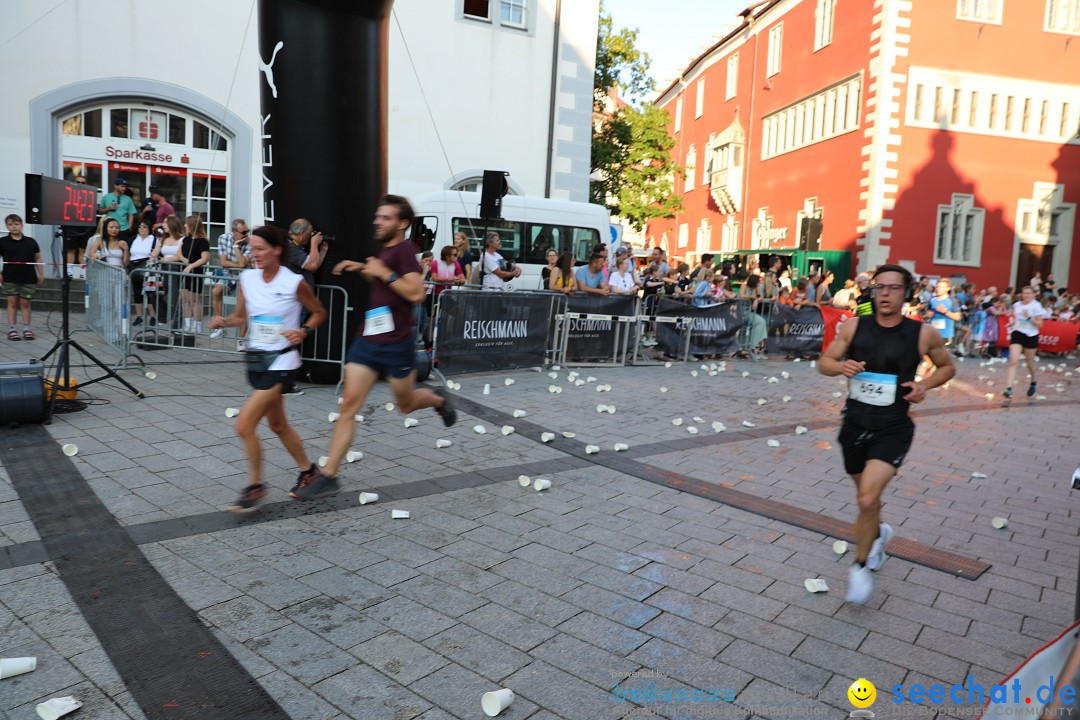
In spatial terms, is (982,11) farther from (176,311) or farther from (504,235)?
(176,311)

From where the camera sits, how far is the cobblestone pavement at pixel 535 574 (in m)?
3.06

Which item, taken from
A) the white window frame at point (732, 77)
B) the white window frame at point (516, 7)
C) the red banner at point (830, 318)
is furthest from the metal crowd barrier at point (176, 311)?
the white window frame at point (732, 77)

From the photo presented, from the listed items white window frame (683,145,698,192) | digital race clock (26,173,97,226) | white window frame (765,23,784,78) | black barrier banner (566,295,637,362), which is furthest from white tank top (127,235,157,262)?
white window frame (683,145,698,192)

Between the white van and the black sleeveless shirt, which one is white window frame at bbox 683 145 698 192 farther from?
the black sleeveless shirt

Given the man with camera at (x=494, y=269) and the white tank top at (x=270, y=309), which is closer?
the white tank top at (x=270, y=309)

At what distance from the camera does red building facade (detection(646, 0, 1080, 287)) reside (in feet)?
88.8

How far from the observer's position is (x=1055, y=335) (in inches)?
813

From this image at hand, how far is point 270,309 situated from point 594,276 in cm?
894

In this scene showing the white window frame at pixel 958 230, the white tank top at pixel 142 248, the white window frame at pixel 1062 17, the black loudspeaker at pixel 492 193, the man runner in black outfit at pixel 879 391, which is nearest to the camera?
the man runner in black outfit at pixel 879 391

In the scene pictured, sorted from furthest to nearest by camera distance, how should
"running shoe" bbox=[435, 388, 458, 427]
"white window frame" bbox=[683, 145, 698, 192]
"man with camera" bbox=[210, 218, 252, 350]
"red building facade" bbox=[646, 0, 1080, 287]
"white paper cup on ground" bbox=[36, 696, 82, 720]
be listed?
"white window frame" bbox=[683, 145, 698, 192], "red building facade" bbox=[646, 0, 1080, 287], "man with camera" bbox=[210, 218, 252, 350], "running shoe" bbox=[435, 388, 458, 427], "white paper cup on ground" bbox=[36, 696, 82, 720]

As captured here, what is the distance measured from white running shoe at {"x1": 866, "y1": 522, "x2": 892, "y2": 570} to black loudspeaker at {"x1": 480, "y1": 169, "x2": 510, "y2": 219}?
855 centimetres

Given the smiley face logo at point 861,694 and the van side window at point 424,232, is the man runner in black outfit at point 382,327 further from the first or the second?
the van side window at point 424,232

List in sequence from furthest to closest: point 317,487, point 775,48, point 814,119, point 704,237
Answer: point 704,237 → point 775,48 → point 814,119 → point 317,487

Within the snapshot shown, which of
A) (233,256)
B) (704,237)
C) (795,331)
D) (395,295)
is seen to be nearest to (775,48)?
(704,237)
